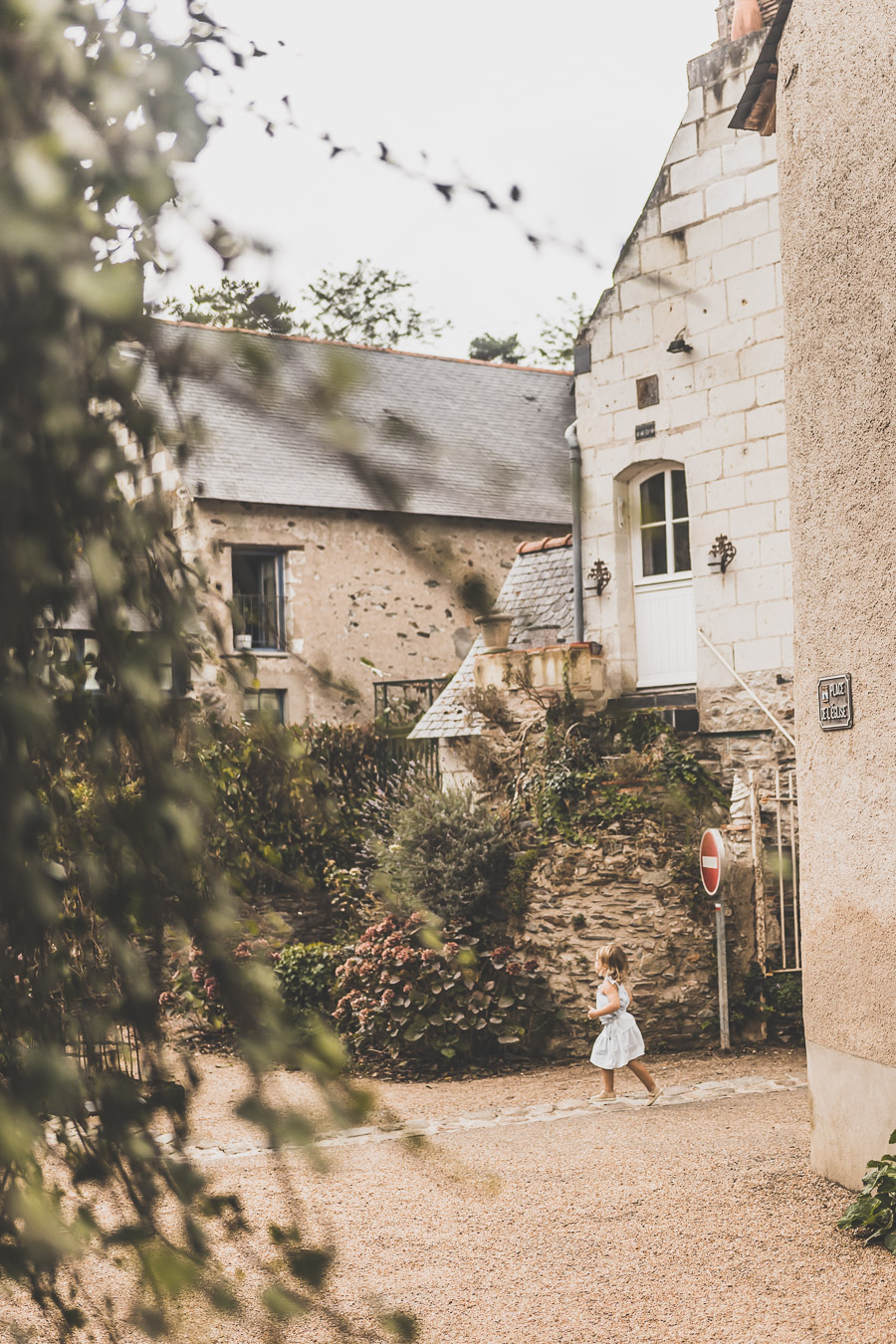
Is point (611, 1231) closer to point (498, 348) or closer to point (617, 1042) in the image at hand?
point (617, 1042)

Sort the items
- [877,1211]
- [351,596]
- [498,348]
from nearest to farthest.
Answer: [877,1211] < [351,596] < [498,348]

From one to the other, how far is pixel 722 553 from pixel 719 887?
302 centimetres

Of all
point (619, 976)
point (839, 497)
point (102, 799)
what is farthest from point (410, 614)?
point (102, 799)

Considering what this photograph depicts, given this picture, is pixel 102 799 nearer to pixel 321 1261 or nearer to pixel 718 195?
pixel 321 1261

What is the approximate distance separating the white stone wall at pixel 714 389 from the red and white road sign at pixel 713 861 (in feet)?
5.56

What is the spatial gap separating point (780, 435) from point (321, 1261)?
33.3 feet

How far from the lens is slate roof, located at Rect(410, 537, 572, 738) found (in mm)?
12539

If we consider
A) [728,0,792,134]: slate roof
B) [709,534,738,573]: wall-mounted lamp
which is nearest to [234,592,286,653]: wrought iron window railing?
[728,0,792,134]: slate roof

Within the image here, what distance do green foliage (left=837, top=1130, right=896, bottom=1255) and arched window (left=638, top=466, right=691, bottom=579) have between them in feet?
22.7

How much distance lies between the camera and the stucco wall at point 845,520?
5754 mm

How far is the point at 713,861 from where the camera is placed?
30.9 feet

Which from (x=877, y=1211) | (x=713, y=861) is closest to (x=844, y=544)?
(x=877, y=1211)

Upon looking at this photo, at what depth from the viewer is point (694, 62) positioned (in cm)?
1145

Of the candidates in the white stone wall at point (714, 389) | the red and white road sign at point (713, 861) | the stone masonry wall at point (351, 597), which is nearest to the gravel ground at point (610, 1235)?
the red and white road sign at point (713, 861)
